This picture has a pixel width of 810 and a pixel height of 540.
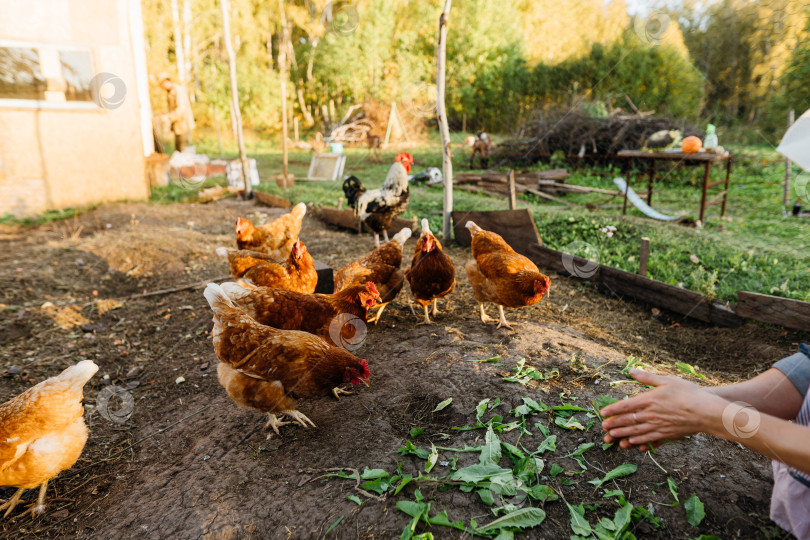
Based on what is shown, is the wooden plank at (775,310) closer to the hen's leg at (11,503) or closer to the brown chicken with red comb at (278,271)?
the brown chicken with red comb at (278,271)

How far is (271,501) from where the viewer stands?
2311mm

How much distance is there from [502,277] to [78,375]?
324 cm

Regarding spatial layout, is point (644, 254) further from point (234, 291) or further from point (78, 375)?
point (78, 375)

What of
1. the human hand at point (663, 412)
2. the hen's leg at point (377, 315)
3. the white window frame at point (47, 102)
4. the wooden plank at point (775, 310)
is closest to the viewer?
the human hand at point (663, 412)

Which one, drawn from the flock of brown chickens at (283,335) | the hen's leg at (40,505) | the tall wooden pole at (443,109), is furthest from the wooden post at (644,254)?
the hen's leg at (40,505)

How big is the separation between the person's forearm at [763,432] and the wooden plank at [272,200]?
370 inches

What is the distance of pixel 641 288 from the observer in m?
4.98

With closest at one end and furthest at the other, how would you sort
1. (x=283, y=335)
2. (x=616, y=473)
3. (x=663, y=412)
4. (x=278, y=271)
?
(x=663, y=412), (x=616, y=473), (x=283, y=335), (x=278, y=271)

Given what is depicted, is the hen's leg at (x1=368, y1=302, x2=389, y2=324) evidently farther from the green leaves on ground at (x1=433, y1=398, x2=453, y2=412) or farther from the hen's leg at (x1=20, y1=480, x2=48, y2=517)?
the hen's leg at (x1=20, y1=480, x2=48, y2=517)

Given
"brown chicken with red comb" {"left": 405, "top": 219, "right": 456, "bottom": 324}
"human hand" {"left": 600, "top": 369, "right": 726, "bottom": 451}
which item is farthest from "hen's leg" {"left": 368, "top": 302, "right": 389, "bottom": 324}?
"human hand" {"left": 600, "top": 369, "right": 726, "bottom": 451}

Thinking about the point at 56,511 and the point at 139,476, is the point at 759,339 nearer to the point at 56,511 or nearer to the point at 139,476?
the point at 139,476

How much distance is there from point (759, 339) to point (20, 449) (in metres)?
5.57

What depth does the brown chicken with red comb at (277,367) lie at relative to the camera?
2.78m

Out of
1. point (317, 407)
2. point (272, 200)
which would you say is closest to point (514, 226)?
point (317, 407)
